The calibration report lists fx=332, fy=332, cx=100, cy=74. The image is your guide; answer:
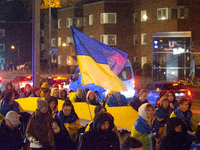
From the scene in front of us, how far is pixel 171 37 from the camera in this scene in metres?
39.4

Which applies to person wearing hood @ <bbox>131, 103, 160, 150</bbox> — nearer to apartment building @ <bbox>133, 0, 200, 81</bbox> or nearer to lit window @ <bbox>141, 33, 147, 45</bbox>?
apartment building @ <bbox>133, 0, 200, 81</bbox>

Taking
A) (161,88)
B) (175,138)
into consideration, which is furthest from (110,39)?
(175,138)

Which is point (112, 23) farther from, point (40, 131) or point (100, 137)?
point (100, 137)

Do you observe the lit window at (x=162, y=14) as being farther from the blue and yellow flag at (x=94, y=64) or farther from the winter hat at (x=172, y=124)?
the winter hat at (x=172, y=124)

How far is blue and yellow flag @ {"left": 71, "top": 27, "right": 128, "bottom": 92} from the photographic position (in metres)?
6.61

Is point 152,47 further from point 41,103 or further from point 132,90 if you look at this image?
point 41,103

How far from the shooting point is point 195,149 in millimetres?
4691

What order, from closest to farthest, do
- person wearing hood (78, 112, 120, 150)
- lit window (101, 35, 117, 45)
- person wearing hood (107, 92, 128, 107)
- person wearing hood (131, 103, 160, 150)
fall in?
person wearing hood (78, 112, 120, 150) < person wearing hood (131, 103, 160, 150) < person wearing hood (107, 92, 128, 107) < lit window (101, 35, 117, 45)

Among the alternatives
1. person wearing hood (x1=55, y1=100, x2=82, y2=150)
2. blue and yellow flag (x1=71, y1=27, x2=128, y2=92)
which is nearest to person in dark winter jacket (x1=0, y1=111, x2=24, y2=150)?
person wearing hood (x1=55, y1=100, x2=82, y2=150)

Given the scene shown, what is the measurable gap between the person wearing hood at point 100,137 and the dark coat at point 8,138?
59.3 inches

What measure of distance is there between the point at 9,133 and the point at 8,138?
3.2 inches

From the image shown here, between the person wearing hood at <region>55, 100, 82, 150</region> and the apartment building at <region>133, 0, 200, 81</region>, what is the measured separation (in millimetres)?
30807

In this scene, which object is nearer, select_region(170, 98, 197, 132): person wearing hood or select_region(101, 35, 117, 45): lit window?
select_region(170, 98, 197, 132): person wearing hood

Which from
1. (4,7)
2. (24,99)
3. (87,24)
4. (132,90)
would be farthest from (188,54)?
(4,7)
